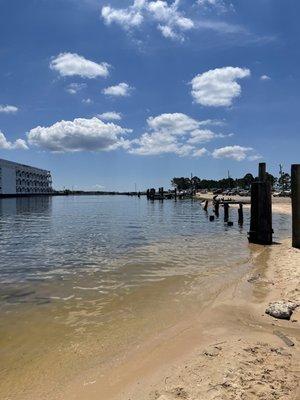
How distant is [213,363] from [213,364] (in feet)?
0.13

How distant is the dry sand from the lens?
5586 millimetres

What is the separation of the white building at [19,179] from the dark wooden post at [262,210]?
455 ft

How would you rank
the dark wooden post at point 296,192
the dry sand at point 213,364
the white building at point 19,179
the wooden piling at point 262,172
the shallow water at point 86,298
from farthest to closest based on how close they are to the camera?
the white building at point 19,179, the wooden piling at point 262,172, the dark wooden post at point 296,192, the shallow water at point 86,298, the dry sand at point 213,364

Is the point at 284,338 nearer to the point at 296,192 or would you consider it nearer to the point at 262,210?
the point at 296,192

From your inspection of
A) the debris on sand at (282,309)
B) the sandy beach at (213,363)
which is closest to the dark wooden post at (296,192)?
the sandy beach at (213,363)

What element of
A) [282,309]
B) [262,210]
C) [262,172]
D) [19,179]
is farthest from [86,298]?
[19,179]

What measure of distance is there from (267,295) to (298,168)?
30.3 feet

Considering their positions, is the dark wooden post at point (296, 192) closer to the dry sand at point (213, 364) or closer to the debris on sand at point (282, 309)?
the dry sand at point (213, 364)

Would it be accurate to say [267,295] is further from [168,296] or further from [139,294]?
[139,294]

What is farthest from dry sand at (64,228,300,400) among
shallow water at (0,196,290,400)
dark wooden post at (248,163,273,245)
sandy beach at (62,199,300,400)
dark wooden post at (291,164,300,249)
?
dark wooden post at (248,163,273,245)

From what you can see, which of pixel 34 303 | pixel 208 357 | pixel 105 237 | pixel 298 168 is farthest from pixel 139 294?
pixel 105 237

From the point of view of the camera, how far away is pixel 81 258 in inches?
719

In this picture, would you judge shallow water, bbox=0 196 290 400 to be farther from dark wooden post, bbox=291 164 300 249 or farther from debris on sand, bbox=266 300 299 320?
dark wooden post, bbox=291 164 300 249

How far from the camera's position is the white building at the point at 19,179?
151125 mm
